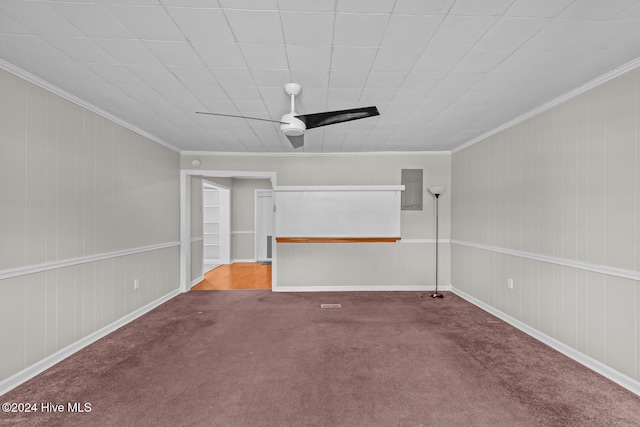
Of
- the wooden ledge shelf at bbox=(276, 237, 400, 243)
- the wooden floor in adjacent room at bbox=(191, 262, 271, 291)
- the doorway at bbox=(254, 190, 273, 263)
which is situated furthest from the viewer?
the doorway at bbox=(254, 190, 273, 263)

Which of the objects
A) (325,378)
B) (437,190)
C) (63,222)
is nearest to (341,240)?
(437,190)

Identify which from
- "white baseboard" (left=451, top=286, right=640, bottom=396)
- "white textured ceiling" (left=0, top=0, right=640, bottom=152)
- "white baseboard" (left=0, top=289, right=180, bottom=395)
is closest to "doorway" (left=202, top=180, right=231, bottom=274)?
"white baseboard" (left=0, top=289, right=180, bottom=395)

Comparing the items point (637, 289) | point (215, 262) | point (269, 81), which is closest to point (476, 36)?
point (269, 81)

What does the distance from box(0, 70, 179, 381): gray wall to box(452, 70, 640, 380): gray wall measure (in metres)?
4.93

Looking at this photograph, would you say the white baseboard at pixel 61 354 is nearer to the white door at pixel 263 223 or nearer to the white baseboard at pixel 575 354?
the white door at pixel 263 223

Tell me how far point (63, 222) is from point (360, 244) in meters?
4.16

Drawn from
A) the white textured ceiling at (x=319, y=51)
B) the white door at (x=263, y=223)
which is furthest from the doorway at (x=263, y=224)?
the white textured ceiling at (x=319, y=51)

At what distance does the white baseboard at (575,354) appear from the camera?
2354 mm

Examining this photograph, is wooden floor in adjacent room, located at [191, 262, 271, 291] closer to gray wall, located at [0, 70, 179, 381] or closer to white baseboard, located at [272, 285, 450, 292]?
white baseboard, located at [272, 285, 450, 292]

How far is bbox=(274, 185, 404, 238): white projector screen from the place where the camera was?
5.18 meters

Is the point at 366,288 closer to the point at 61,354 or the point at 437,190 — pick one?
the point at 437,190

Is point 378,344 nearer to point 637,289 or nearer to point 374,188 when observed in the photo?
point 637,289

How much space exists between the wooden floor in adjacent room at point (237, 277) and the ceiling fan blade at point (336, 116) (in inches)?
155

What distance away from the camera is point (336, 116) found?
98.5 inches
